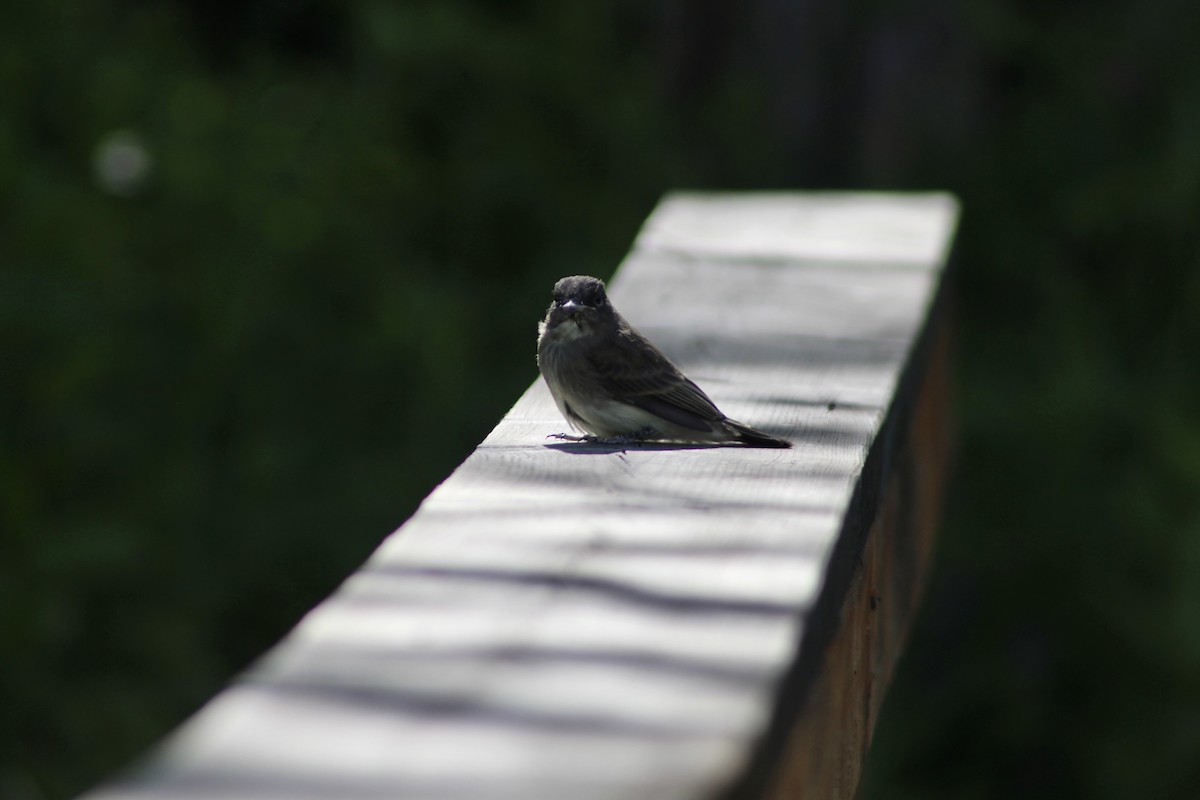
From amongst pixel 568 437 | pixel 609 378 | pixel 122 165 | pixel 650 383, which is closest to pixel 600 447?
pixel 568 437

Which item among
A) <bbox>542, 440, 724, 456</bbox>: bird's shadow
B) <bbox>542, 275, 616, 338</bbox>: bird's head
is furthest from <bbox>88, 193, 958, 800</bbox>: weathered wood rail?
<bbox>542, 275, 616, 338</bbox>: bird's head

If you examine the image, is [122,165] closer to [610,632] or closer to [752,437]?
[752,437]

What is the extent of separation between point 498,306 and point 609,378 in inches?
114

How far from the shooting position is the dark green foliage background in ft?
17.7

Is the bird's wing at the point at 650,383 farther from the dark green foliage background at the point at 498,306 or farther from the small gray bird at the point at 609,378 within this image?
the dark green foliage background at the point at 498,306

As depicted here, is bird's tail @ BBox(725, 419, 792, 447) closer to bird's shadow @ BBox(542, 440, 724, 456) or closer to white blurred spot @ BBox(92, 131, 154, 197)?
bird's shadow @ BBox(542, 440, 724, 456)

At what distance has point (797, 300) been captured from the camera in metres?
3.49

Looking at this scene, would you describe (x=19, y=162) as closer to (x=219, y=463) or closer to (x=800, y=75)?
(x=219, y=463)

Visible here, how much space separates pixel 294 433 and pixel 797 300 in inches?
109

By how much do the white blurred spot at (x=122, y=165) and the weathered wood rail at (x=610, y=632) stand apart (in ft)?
12.3

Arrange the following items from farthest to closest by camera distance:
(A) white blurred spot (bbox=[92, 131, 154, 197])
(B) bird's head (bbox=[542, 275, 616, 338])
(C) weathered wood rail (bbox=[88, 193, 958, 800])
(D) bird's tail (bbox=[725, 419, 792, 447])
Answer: (A) white blurred spot (bbox=[92, 131, 154, 197])
(B) bird's head (bbox=[542, 275, 616, 338])
(D) bird's tail (bbox=[725, 419, 792, 447])
(C) weathered wood rail (bbox=[88, 193, 958, 800])

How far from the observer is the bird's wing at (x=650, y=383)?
2.95 m

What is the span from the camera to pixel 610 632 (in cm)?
141

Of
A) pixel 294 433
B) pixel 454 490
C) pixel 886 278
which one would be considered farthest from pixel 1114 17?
pixel 454 490
